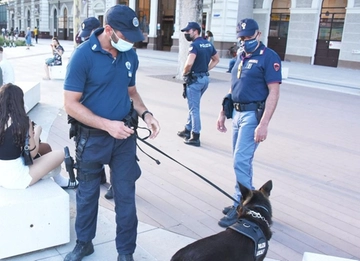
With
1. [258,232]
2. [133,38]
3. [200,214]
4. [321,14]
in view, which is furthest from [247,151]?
[321,14]

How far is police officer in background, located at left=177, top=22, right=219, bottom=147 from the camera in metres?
5.94

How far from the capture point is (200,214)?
12.8ft

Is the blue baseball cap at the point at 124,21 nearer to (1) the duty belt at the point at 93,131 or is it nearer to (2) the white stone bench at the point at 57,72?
(1) the duty belt at the point at 93,131

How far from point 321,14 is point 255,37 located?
21.0 meters

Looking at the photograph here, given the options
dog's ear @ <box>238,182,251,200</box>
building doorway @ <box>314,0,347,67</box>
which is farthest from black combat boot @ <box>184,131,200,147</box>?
building doorway @ <box>314,0,347,67</box>

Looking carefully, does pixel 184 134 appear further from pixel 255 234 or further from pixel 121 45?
pixel 255 234

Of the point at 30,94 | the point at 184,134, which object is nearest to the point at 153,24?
the point at 30,94

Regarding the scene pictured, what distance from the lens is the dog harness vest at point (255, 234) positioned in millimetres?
2336

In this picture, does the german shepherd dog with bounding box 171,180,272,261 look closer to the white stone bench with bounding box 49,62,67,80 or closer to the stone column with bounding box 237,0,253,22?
the white stone bench with bounding box 49,62,67,80

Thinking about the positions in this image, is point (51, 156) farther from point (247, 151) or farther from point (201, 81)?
point (201, 81)

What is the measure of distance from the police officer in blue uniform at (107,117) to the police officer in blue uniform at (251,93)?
1.11 meters

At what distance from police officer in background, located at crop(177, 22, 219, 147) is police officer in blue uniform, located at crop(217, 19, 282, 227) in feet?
7.51

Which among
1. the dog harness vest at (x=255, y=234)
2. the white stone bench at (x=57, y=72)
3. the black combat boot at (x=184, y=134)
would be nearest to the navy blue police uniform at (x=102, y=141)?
the dog harness vest at (x=255, y=234)

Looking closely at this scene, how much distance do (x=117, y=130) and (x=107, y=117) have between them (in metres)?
0.23
